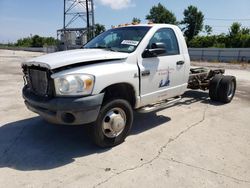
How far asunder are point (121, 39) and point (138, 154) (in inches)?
87.4

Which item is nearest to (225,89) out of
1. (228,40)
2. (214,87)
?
(214,87)

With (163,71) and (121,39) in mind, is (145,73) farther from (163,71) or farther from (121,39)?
(121,39)

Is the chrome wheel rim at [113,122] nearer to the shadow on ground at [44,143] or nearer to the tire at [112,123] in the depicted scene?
the tire at [112,123]

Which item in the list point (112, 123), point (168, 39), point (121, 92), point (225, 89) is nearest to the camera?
point (112, 123)

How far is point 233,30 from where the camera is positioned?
178 ft

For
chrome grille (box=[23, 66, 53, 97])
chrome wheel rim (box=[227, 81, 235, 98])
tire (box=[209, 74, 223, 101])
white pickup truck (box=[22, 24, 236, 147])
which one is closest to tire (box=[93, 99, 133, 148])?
white pickup truck (box=[22, 24, 236, 147])

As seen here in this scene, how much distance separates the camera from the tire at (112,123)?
13.5 feet

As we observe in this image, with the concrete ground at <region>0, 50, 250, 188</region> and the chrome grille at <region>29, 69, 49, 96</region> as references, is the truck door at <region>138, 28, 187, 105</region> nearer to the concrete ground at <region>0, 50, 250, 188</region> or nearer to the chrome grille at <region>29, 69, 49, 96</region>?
Answer: the concrete ground at <region>0, 50, 250, 188</region>

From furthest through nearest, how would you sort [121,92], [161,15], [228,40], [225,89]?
[161,15] < [228,40] < [225,89] < [121,92]

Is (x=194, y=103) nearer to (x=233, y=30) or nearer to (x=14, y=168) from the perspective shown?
(x=14, y=168)

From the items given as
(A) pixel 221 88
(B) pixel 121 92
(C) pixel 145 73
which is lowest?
(A) pixel 221 88

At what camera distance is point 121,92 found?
180 inches

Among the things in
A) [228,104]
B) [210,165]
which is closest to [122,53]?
[210,165]

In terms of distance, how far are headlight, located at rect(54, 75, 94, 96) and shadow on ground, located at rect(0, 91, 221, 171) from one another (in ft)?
2.37
